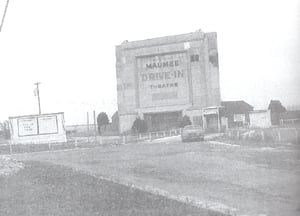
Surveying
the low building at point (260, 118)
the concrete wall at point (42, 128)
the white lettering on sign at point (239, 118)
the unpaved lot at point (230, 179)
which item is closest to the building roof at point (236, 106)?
the white lettering on sign at point (239, 118)

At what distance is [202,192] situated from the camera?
498 inches

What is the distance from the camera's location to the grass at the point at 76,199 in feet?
31.4

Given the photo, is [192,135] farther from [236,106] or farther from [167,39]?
[236,106]

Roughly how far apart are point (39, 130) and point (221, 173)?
36.2 m

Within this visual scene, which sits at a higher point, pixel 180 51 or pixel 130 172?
pixel 180 51

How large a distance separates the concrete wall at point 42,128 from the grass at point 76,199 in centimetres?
3585

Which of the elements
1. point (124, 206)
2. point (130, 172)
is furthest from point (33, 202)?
point (130, 172)

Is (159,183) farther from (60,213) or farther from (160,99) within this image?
(160,99)

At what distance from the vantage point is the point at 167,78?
240 feet

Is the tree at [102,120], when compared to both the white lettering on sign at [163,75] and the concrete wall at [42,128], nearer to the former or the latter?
the white lettering on sign at [163,75]

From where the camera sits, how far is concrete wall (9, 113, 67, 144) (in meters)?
49.8

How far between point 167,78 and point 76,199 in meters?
62.6

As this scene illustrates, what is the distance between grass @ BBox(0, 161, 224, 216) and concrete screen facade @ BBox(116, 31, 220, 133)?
56.9 m

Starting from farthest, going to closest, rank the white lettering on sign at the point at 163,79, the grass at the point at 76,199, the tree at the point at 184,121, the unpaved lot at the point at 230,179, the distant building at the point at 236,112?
the distant building at the point at 236,112
the white lettering on sign at the point at 163,79
the tree at the point at 184,121
the unpaved lot at the point at 230,179
the grass at the point at 76,199
